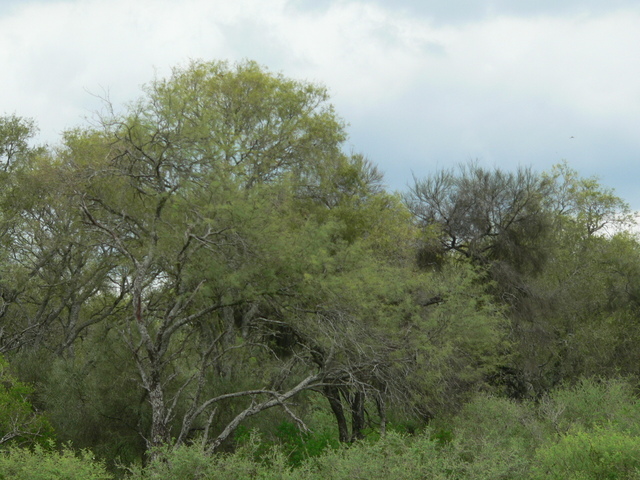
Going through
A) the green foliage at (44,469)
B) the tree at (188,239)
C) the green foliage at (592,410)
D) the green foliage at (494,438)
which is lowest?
the green foliage at (44,469)

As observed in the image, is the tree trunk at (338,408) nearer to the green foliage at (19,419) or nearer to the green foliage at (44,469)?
the green foliage at (19,419)

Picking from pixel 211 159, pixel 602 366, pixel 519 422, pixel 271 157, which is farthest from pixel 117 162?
pixel 602 366

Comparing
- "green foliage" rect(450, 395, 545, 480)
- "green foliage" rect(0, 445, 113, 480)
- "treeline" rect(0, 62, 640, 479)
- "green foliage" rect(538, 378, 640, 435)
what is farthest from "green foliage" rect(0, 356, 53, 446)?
"green foliage" rect(538, 378, 640, 435)

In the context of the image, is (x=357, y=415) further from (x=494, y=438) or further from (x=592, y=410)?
(x=592, y=410)

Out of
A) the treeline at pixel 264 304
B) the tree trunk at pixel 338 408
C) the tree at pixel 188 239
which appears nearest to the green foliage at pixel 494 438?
the treeline at pixel 264 304

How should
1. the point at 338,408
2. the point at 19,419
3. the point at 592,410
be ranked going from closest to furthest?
the point at 19,419 < the point at 338,408 < the point at 592,410

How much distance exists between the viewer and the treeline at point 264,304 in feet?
49.5

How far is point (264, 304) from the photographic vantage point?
1777 centimetres

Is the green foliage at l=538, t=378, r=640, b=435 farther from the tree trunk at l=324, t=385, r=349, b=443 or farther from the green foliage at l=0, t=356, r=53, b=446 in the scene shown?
the green foliage at l=0, t=356, r=53, b=446

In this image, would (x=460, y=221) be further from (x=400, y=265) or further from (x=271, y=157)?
(x=271, y=157)

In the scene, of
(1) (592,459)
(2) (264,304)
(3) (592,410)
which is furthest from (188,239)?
(3) (592,410)

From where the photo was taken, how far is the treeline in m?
15.1

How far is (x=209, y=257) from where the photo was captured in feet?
51.5

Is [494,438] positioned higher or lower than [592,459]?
lower
